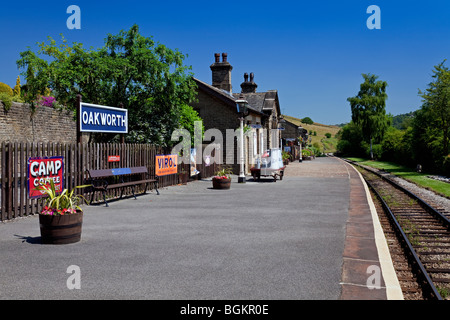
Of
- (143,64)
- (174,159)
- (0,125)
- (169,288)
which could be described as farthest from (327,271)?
(0,125)

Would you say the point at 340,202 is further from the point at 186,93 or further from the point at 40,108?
the point at 40,108

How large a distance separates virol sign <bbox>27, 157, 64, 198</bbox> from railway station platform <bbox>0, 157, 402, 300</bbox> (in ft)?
3.46

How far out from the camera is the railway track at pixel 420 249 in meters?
4.84

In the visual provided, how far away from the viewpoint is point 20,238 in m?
6.93

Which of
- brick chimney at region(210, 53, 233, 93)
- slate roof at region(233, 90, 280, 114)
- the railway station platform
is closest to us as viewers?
the railway station platform

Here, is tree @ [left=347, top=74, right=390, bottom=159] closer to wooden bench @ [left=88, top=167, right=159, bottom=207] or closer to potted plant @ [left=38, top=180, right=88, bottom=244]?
wooden bench @ [left=88, top=167, right=159, bottom=207]

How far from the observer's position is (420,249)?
700 cm

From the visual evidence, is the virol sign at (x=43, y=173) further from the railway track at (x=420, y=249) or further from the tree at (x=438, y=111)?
the tree at (x=438, y=111)

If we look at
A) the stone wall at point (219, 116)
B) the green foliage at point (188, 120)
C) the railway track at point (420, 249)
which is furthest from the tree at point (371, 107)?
the railway track at point (420, 249)

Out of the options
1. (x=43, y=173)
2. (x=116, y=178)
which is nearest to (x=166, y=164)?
(x=116, y=178)

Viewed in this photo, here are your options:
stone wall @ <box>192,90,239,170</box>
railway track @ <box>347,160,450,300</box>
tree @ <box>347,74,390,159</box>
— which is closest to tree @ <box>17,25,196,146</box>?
stone wall @ <box>192,90,239,170</box>

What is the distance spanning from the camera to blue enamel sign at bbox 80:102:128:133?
11636 mm

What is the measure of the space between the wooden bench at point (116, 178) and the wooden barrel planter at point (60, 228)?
175 inches
